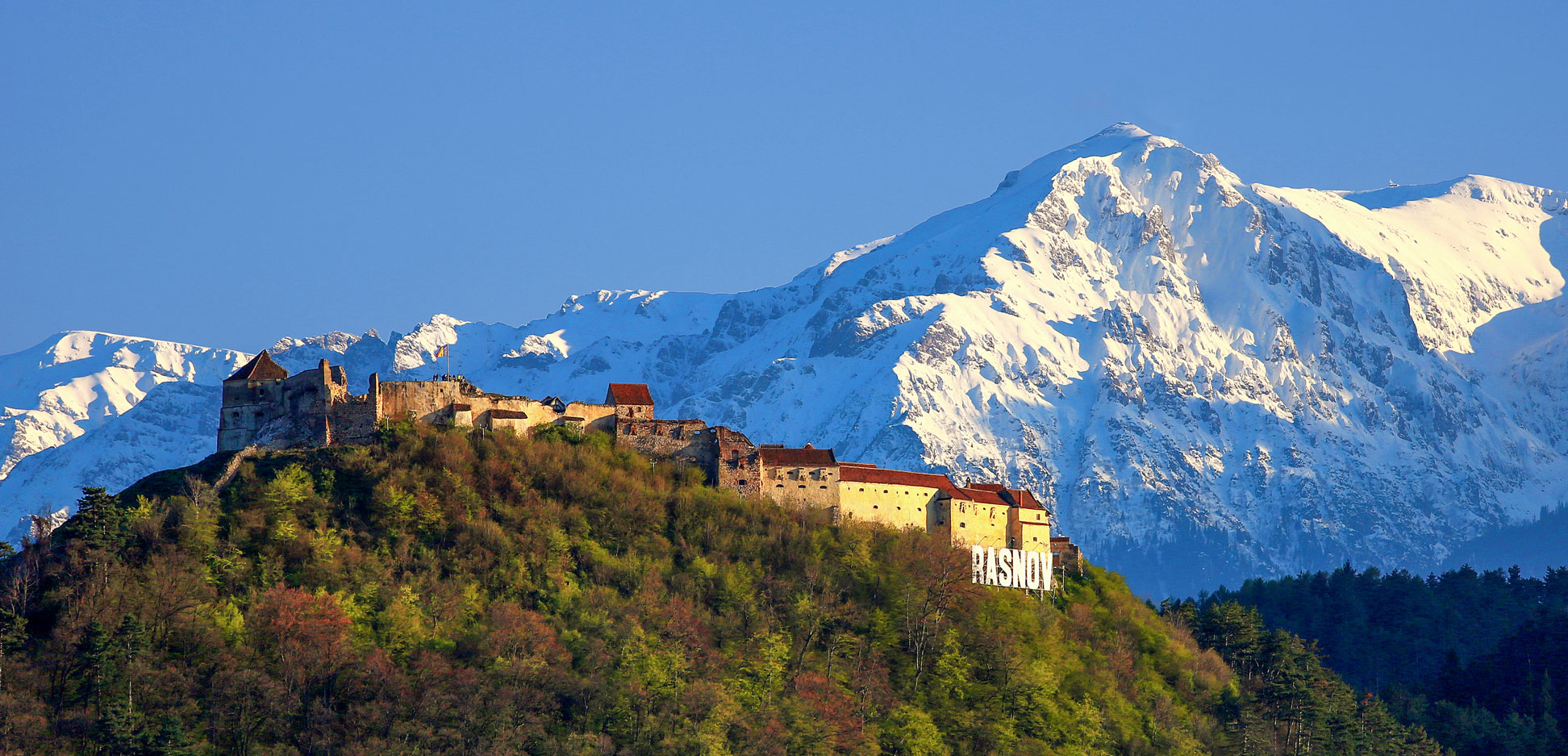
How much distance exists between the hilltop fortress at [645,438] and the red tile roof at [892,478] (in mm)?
137

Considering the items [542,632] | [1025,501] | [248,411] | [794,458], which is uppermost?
[248,411]

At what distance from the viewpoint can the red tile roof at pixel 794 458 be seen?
13912cm

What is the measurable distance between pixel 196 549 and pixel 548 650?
73.9 ft

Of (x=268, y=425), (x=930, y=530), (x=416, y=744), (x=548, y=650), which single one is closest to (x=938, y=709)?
(x=930, y=530)

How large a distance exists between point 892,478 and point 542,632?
35.7m

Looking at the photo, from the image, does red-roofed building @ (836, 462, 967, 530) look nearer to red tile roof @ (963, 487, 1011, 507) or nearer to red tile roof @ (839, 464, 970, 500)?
red tile roof @ (839, 464, 970, 500)

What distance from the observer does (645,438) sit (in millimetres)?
138250

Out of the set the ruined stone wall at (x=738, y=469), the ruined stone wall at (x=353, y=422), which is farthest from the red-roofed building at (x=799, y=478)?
the ruined stone wall at (x=353, y=422)

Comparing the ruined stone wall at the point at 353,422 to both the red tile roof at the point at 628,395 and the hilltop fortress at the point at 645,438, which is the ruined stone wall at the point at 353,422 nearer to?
the hilltop fortress at the point at 645,438

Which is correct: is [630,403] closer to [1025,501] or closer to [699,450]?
[699,450]

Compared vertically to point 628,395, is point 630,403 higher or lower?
lower

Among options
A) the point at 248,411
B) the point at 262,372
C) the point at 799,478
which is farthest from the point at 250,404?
the point at 799,478

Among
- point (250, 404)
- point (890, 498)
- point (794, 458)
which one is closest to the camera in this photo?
point (250, 404)

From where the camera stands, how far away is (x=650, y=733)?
374 ft
